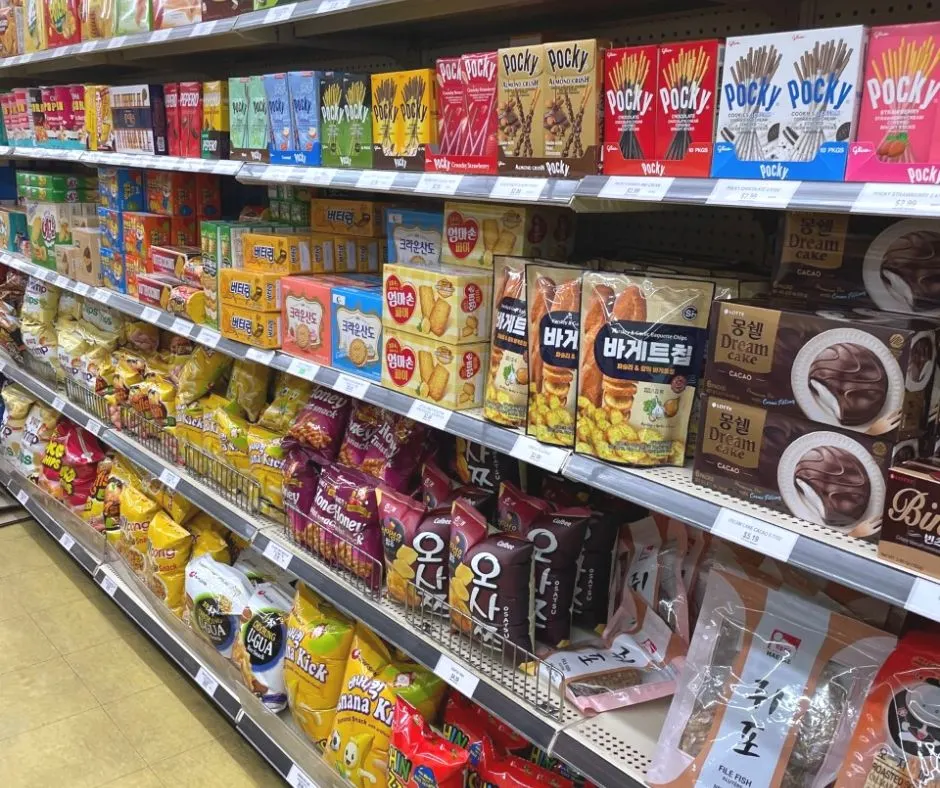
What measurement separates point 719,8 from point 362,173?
78cm

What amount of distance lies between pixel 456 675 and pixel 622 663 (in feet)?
1.07

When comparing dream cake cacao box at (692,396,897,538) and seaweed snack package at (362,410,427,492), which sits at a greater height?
dream cake cacao box at (692,396,897,538)

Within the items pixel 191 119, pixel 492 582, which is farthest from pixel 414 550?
pixel 191 119

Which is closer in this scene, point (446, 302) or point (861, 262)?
point (861, 262)

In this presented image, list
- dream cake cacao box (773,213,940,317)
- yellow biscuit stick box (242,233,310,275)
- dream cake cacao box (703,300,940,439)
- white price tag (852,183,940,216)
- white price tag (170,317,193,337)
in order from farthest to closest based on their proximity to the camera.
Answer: white price tag (170,317,193,337), yellow biscuit stick box (242,233,310,275), dream cake cacao box (773,213,940,317), dream cake cacao box (703,300,940,439), white price tag (852,183,940,216)

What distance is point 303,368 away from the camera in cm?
205

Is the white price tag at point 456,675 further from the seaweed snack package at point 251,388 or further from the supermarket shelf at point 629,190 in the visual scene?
the seaweed snack package at point 251,388

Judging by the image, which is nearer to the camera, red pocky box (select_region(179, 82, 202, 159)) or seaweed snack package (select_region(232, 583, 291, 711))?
seaweed snack package (select_region(232, 583, 291, 711))

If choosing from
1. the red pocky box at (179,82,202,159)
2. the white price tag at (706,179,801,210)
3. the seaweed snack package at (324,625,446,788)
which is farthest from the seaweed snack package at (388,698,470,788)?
the red pocky box at (179,82,202,159)

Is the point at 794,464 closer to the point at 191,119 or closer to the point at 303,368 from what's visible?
the point at 303,368

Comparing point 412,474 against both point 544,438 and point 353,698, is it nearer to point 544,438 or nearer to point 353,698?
point 353,698

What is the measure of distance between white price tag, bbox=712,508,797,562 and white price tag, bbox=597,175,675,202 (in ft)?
1.52

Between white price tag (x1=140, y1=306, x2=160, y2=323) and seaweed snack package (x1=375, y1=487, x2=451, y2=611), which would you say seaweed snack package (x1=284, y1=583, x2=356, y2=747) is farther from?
white price tag (x1=140, y1=306, x2=160, y2=323)

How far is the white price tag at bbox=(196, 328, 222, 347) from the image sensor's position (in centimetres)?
234
